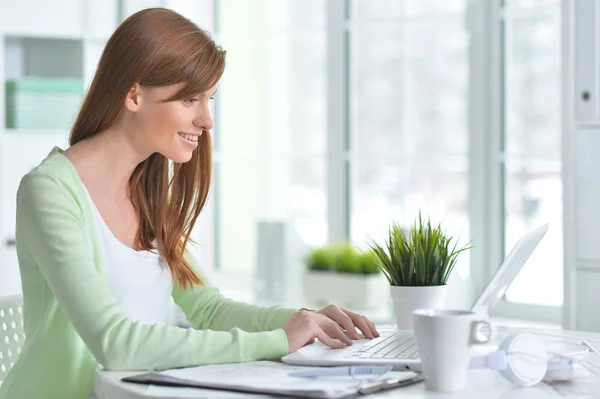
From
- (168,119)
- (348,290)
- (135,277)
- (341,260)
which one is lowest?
(348,290)

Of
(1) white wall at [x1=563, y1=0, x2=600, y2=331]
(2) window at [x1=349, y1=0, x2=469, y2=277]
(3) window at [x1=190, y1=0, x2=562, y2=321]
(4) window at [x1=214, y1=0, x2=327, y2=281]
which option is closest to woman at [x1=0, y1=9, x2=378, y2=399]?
(1) white wall at [x1=563, y1=0, x2=600, y2=331]

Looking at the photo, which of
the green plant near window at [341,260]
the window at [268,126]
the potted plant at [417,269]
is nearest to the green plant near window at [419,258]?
the potted plant at [417,269]

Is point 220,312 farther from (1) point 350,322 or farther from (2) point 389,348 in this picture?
(2) point 389,348

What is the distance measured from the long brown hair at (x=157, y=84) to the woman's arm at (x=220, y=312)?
0.11 feet

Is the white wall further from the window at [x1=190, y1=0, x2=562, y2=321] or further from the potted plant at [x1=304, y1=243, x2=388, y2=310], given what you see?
the potted plant at [x1=304, y1=243, x2=388, y2=310]

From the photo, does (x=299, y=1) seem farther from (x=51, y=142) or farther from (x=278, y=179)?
(x=51, y=142)

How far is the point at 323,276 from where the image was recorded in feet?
11.9

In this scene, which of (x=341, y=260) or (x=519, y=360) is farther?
(x=341, y=260)

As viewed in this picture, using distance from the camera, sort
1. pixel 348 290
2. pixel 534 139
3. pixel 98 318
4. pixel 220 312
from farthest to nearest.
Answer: pixel 348 290 → pixel 534 139 → pixel 220 312 → pixel 98 318

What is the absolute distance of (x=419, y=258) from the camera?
182 cm

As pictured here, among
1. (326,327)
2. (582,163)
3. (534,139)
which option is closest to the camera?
(326,327)

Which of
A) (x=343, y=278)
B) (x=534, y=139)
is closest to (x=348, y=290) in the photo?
(x=343, y=278)

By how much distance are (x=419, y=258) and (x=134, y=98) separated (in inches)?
23.7

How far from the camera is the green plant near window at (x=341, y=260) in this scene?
3560 millimetres
